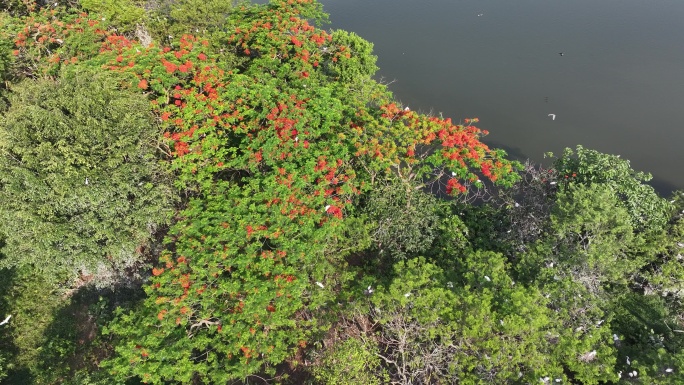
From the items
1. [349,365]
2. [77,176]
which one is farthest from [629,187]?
[77,176]

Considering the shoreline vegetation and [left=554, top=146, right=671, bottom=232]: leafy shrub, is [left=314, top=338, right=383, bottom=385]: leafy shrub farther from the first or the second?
[left=554, top=146, right=671, bottom=232]: leafy shrub

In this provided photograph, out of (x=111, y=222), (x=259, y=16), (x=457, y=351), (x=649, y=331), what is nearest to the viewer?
(x=457, y=351)

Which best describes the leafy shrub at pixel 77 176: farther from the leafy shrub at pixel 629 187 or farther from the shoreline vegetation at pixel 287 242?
the leafy shrub at pixel 629 187

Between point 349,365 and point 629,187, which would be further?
point 629,187

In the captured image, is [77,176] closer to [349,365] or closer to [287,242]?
[287,242]

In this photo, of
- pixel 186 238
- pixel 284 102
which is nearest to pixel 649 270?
pixel 284 102

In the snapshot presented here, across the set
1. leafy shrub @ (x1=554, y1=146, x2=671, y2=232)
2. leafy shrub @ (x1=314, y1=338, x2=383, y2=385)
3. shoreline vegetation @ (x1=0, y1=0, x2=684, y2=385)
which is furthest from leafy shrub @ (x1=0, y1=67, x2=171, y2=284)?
leafy shrub @ (x1=554, y1=146, x2=671, y2=232)

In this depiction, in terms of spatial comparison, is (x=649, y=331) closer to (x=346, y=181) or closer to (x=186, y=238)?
(x=346, y=181)

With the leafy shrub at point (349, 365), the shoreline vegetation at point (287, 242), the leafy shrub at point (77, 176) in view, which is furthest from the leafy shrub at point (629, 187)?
A: the leafy shrub at point (77, 176)
